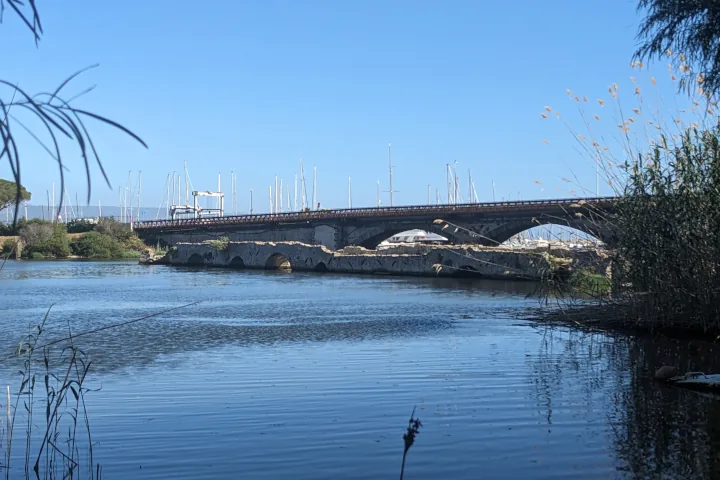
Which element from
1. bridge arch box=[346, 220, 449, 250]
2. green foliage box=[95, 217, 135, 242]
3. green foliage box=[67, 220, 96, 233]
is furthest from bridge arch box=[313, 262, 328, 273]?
green foliage box=[67, 220, 96, 233]

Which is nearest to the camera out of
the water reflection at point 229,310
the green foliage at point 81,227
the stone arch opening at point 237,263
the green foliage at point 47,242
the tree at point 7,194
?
the tree at point 7,194

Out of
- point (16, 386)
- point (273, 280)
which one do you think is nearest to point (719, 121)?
point (16, 386)

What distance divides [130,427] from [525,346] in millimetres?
7398

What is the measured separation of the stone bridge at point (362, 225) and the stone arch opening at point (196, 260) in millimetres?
11142

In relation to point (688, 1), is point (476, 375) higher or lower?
lower

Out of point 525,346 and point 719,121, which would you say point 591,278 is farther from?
point 719,121

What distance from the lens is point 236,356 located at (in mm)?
12414

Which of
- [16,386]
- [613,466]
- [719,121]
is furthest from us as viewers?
[719,121]

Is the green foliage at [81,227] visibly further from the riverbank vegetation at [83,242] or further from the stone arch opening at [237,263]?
the stone arch opening at [237,263]

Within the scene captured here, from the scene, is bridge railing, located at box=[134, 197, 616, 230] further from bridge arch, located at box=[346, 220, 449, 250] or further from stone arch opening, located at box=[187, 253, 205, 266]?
stone arch opening, located at box=[187, 253, 205, 266]

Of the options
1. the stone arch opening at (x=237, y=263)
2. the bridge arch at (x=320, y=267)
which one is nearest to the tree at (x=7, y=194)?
the bridge arch at (x=320, y=267)

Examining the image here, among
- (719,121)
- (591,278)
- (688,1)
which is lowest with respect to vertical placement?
(591,278)

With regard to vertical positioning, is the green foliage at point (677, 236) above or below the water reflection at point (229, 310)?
above

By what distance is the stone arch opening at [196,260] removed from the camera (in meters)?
55.7
